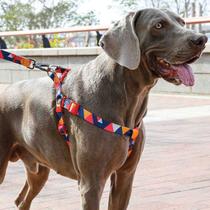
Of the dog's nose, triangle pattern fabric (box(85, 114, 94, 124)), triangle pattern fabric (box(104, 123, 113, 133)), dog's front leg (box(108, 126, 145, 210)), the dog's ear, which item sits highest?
the dog's nose

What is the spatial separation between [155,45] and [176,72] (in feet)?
0.69

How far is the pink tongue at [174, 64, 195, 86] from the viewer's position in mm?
3580

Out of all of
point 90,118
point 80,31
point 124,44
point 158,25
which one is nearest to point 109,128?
point 90,118

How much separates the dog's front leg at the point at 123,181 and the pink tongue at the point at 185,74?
23.7 inches

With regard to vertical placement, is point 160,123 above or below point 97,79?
below

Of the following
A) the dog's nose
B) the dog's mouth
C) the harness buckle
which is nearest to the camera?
the dog's nose

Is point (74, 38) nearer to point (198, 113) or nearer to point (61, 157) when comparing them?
point (198, 113)

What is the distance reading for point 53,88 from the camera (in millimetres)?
4109

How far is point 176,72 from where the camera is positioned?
142 inches

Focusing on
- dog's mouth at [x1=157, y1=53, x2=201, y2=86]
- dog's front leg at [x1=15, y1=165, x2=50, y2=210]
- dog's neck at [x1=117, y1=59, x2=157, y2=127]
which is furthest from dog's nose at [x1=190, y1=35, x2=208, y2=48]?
dog's front leg at [x1=15, y1=165, x2=50, y2=210]

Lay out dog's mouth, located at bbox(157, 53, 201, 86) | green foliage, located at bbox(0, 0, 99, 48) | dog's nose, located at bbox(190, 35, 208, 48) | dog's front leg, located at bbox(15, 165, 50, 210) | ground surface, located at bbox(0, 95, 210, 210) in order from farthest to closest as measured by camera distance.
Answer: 1. green foliage, located at bbox(0, 0, 99, 48)
2. ground surface, located at bbox(0, 95, 210, 210)
3. dog's front leg, located at bbox(15, 165, 50, 210)
4. dog's mouth, located at bbox(157, 53, 201, 86)
5. dog's nose, located at bbox(190, 35, 208, 48)

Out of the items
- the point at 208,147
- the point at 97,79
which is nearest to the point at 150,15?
the point at 97,79

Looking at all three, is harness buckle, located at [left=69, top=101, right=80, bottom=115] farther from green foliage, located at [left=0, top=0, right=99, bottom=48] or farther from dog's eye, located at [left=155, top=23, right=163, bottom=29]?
green foliage, located at [left=0, top=0, right=99, bottom=48]

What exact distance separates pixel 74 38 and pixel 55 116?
1764 centimetres
